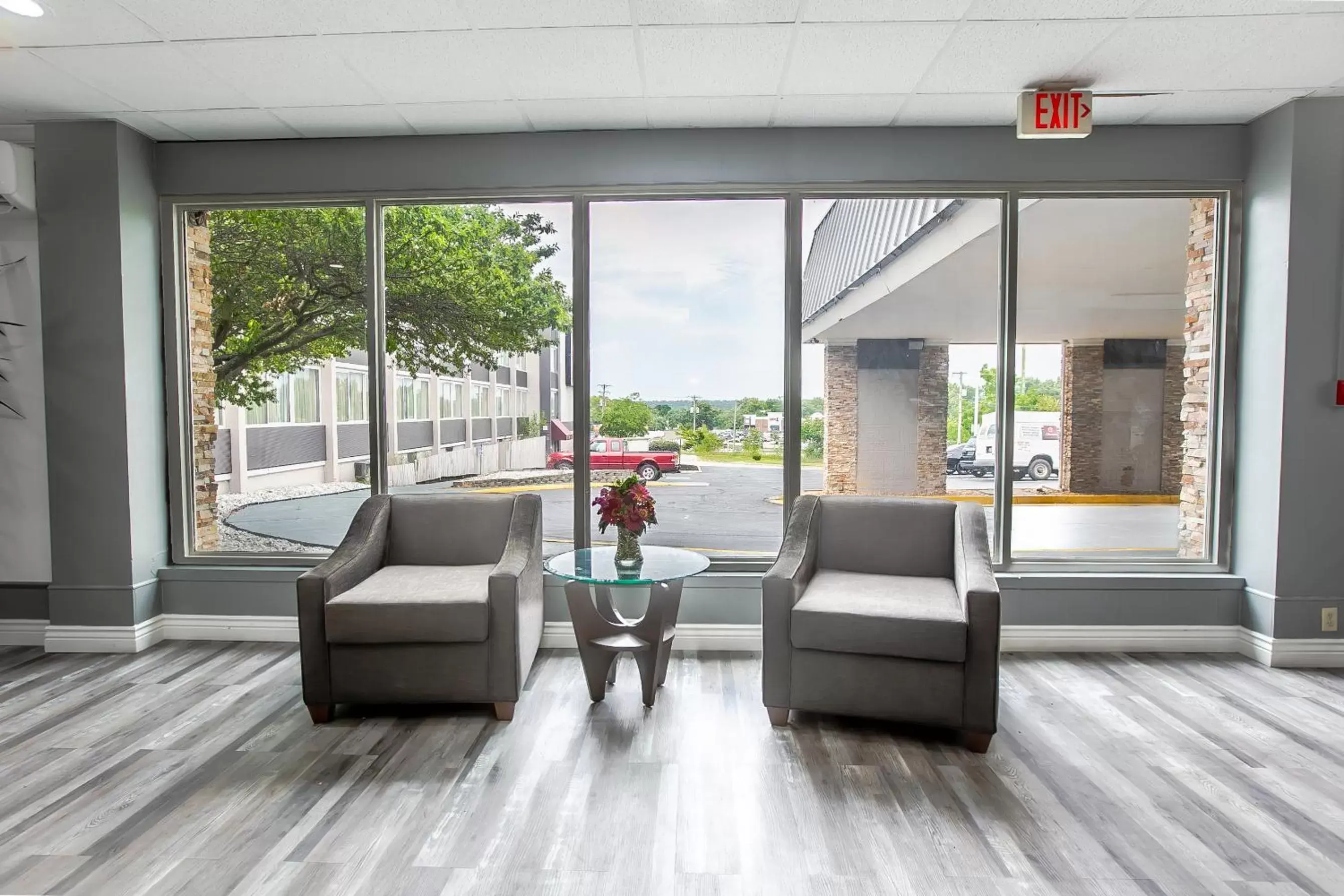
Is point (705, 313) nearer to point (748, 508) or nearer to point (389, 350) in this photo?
point (748, 508)

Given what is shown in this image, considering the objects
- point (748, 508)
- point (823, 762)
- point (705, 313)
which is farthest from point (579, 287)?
point (823, 762)

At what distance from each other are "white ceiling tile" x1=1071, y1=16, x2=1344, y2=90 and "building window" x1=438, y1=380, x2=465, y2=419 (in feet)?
11.1

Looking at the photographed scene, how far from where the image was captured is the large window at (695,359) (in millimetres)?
4156

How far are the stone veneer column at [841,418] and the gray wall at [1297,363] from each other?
78.2 inches

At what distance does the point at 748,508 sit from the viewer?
4.25 m

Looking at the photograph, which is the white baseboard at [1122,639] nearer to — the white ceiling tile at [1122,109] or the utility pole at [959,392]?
the utility pole at [959,392]

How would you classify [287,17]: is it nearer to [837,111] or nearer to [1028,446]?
[837,111]

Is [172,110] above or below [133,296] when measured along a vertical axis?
above

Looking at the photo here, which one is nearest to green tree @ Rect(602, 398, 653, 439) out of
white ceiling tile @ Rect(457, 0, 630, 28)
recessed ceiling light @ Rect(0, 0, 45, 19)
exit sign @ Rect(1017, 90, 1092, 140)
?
white ceiling tile @ Rect(457, 0, 630, 28)

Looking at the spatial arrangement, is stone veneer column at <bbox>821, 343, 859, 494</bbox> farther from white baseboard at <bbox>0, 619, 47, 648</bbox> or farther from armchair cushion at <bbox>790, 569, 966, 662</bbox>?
white baseboard at <bbox>0, 619, 47, 648</bbox>

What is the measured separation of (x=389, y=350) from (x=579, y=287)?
3.70ft

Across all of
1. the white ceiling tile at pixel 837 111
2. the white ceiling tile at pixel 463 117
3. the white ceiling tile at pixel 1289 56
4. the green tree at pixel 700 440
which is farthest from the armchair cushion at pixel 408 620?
the white ceiling tile at pixel 1289 56

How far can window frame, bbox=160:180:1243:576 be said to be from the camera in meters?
4.02

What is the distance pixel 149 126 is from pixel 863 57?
11.7 feet
